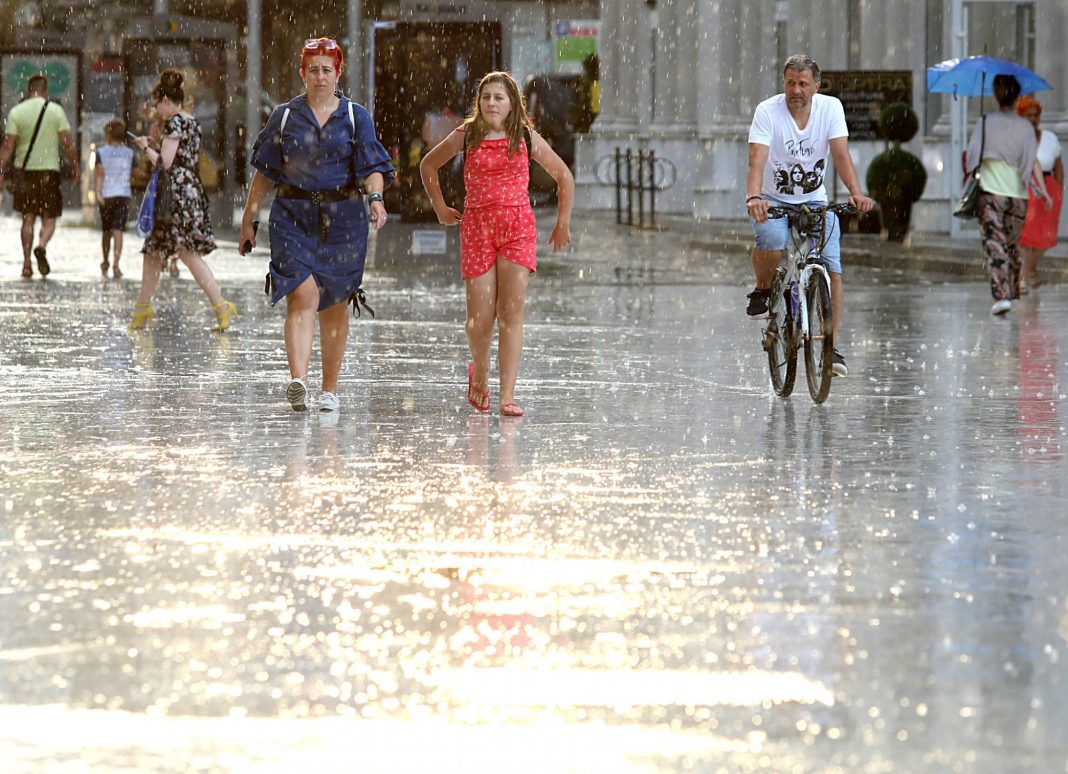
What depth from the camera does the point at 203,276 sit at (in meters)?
16.9

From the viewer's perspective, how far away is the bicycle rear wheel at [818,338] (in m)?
12.0

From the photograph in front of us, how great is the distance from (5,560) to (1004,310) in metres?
11.9

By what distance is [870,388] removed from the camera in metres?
13.0

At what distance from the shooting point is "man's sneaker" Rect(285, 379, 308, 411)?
11617 millimetres

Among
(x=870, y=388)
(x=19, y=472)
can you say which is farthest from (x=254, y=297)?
Result: (x=19, y=472)

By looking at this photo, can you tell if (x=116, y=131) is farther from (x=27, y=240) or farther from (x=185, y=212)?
(x=185, y=212)

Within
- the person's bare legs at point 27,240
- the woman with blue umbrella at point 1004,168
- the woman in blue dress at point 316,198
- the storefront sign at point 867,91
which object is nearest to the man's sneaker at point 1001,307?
the woman with blue umbrella at point 1004,168

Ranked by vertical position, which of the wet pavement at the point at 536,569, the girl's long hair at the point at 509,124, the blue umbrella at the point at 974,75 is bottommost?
the wet pavement at the point at 536,569

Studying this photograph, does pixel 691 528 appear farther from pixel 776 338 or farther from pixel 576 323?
pixel 576 323

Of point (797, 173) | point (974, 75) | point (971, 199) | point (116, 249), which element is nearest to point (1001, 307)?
point (971, 199)

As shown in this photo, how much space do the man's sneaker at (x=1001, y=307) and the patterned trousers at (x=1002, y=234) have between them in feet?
0.54

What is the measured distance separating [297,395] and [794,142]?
2.87m

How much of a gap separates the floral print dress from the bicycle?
5.80 m

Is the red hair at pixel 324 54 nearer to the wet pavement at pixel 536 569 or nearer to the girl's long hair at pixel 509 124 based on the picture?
the girl's long hair at pixel 509 124
